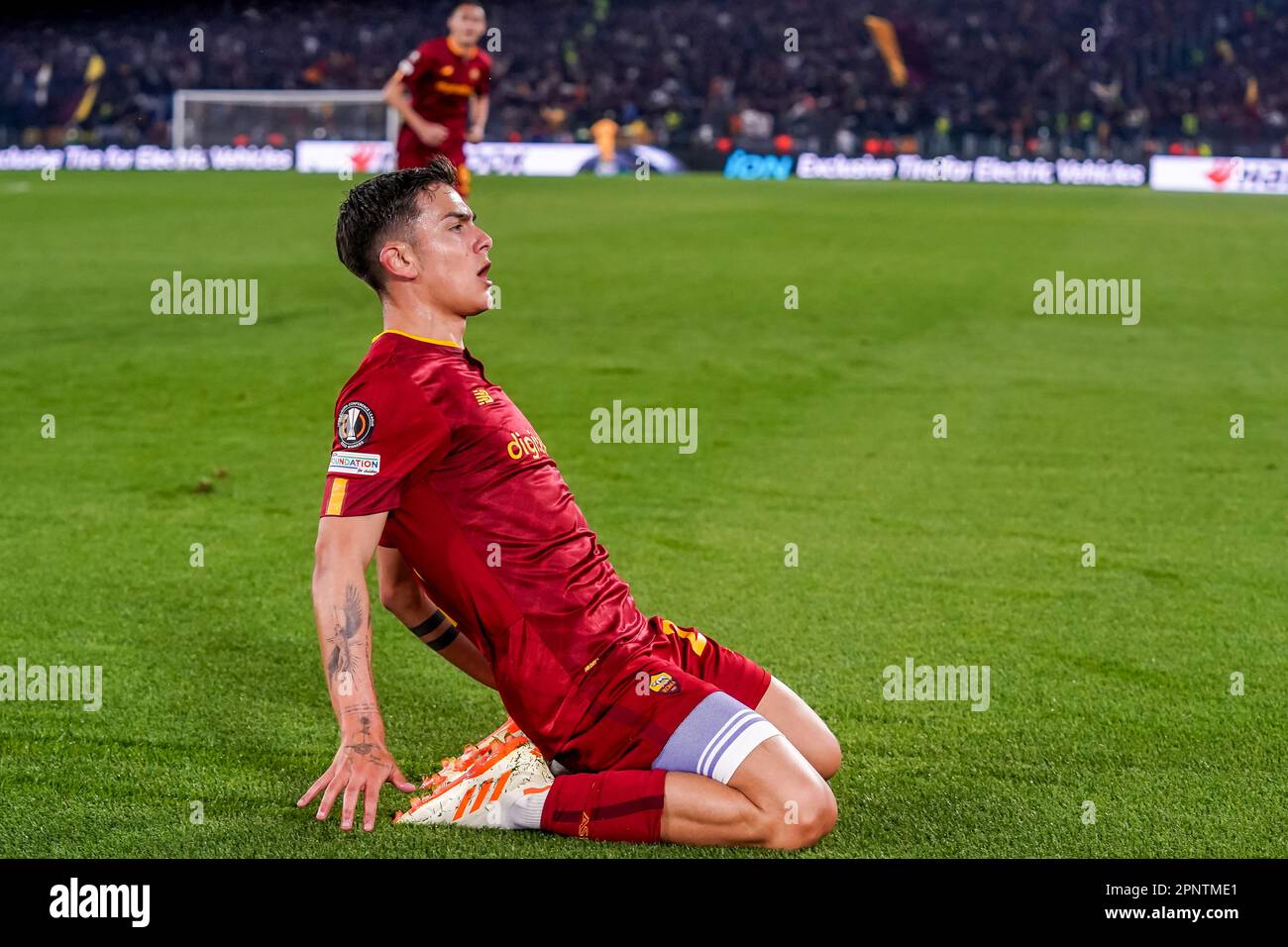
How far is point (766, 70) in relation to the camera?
42844 millimetres

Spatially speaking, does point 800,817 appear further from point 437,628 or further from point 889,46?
point 889,46

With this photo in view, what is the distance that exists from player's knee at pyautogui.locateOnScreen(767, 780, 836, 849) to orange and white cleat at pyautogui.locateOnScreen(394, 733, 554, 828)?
22.7 inches

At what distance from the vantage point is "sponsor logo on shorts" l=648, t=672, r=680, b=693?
146 inches

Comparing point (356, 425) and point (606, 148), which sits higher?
point (606, 148)

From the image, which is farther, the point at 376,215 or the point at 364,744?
the point at 376,215

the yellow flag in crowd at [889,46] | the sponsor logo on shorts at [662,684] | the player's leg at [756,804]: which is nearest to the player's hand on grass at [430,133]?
the sponsor logo on shorts at [662,684]

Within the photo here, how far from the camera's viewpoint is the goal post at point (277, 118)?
35.3 m

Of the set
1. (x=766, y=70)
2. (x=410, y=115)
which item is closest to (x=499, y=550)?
(x=410, y=115)

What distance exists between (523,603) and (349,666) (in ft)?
1.47

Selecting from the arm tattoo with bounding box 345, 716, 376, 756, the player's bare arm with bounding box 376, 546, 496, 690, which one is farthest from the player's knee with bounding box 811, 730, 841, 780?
the arm tattoo with bounding box 345, 716, 376, 756

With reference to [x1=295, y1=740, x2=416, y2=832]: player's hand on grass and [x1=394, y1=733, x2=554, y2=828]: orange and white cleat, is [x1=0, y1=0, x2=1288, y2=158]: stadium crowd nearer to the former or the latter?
[x1=394, y1=733, x2=554, y2=828]: orange and white cleat

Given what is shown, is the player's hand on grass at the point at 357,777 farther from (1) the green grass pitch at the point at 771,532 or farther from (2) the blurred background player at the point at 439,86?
(2) the blurred background player at the point at 439,86

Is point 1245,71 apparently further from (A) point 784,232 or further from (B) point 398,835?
(B) point 398,835

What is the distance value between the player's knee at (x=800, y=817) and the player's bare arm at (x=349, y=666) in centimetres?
90
